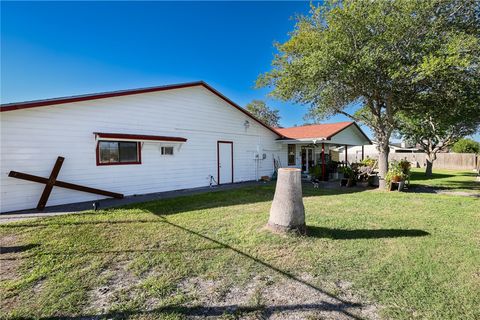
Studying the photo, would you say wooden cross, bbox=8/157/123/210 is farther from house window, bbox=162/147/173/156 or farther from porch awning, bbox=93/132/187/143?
house window, bbox=162/147/173/156

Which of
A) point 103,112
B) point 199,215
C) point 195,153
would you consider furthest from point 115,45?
point 199,215

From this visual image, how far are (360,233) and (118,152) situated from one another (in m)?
8.04

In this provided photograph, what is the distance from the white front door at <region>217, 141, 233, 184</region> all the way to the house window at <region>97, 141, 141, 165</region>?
13.4 feet

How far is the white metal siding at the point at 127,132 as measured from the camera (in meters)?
6.94

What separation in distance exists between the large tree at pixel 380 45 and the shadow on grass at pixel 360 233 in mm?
5785

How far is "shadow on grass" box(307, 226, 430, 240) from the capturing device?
4836 millimetres

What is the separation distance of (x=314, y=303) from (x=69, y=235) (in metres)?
4.73

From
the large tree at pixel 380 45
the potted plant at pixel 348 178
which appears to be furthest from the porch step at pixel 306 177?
the large tree at pixel 380 45

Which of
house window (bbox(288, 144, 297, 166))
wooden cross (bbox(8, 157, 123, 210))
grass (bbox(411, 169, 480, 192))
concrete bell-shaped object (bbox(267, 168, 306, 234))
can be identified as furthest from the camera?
house window (bbox(288, 144, 297, 166))

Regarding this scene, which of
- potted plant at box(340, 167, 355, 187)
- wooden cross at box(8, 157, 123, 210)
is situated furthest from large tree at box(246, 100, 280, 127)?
wooden cross at box(8, 157, 123, 210)

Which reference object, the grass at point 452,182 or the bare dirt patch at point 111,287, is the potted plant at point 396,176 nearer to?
the grass at point 452,182

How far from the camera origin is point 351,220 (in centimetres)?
595

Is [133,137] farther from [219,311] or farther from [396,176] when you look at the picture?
[396,176]

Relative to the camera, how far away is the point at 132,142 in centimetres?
930
